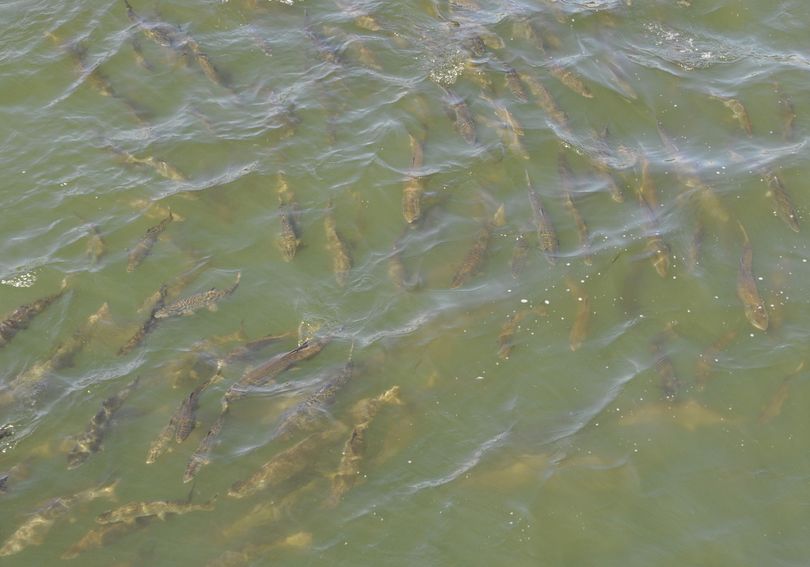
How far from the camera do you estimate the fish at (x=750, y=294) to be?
8227mm

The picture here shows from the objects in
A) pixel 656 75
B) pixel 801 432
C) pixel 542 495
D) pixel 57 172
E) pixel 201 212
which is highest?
pixel 57 172

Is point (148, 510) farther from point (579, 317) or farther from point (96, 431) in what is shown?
point (579, 317)

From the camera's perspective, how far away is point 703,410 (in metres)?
7.55

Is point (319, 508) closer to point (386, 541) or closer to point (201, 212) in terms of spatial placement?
point (386, 541)

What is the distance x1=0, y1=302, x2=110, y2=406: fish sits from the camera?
25.4 feet

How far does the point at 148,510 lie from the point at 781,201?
27.7 ft

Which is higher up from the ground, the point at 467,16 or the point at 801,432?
the point at 467,16

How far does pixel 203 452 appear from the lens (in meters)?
7.29

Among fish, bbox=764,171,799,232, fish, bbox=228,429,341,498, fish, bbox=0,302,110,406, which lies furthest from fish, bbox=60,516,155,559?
fish, bbox=764,171,799,232

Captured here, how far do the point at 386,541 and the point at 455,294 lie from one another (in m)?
3.10

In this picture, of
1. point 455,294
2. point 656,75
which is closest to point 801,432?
point 455,294

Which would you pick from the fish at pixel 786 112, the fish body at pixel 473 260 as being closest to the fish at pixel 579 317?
the fish body at pixel 473 260

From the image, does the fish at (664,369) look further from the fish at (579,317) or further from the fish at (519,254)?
the fish at (519,254)

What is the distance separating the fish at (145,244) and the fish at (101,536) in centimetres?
335
